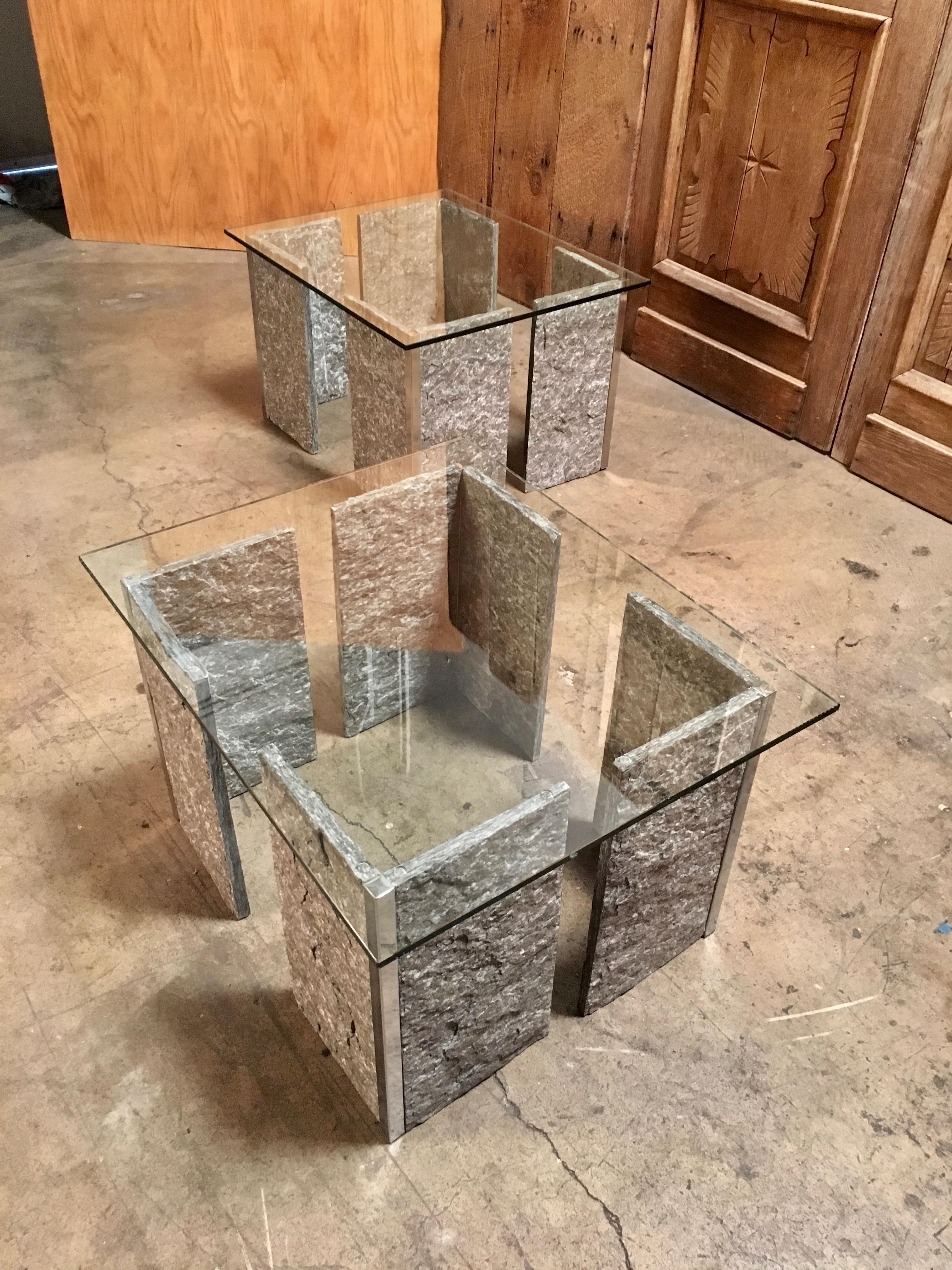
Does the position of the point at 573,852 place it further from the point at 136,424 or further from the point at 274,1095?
the point at 136,424

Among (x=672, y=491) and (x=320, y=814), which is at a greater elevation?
(x=320, y=814)

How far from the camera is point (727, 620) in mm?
2340

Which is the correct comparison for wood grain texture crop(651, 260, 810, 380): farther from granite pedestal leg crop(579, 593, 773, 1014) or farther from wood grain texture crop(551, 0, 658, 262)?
granite pedestal leg crop(579, 593, 773, 1014)

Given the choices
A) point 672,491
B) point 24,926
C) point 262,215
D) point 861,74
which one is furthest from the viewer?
point 262,215

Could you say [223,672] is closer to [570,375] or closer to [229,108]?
[570,375]

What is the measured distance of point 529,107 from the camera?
3.31 m

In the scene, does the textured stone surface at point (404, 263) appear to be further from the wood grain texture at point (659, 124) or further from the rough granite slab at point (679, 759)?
the rough granite slab at point (679, 759)

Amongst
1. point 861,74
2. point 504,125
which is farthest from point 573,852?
point 504,125

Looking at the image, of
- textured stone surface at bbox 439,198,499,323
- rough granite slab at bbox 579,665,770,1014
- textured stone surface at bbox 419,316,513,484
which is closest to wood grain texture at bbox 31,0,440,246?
textured stone surface at bbox 439,198,499,323

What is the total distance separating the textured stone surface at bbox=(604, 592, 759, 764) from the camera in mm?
1511

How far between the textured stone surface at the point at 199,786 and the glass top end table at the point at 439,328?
3.18 feet

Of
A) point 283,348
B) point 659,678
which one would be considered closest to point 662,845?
point 659,678

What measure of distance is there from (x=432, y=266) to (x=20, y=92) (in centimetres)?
247

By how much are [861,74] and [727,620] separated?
1.25 m
